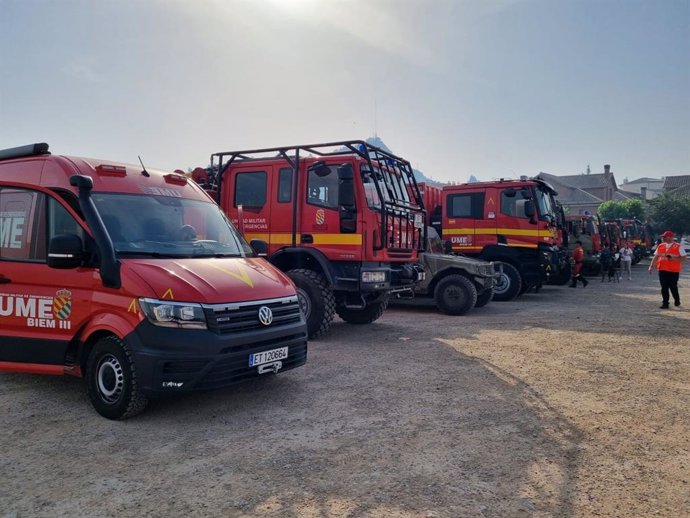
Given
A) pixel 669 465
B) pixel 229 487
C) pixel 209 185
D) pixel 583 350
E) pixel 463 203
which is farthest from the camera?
pixel 463 203

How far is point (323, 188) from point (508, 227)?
655 cm

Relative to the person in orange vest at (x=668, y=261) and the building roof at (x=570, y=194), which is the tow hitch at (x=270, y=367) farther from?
the building roof at (x=570, y=194)

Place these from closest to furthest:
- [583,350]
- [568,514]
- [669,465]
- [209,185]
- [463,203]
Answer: [568,514] → [669,465] → [583,350] → [209,185] → [463,203]

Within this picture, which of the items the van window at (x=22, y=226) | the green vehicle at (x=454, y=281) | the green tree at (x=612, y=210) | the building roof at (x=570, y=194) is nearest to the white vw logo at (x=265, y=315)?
the van window at (x=22, y=226)

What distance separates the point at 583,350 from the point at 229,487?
17.9ft

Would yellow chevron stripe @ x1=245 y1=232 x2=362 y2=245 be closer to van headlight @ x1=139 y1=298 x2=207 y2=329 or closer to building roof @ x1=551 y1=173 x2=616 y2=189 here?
van headlight @ x1=139 y1=298 x2=207 y2=329

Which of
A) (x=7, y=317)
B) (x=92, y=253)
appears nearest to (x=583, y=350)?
(x=92, y=253)

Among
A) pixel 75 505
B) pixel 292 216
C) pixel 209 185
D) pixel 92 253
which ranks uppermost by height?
pixel 209 185

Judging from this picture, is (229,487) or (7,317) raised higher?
(7,317)

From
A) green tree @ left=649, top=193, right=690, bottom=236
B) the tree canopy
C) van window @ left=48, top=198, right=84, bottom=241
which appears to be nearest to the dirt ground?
van window @ left=48, top=198, right=84, bottom=241

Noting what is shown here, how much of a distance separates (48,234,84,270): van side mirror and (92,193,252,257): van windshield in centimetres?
29

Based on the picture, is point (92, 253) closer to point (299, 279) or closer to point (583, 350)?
point (299, 279)

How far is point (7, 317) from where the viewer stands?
187 inches

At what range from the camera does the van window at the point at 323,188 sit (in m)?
7.72
